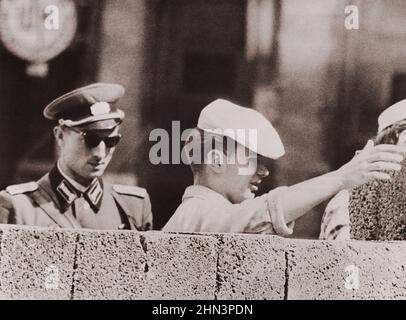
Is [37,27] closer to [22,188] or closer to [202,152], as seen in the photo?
[22,188]

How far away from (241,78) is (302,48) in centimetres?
47

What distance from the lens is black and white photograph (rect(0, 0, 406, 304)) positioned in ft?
16.5

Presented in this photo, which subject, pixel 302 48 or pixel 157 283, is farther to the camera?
pixel 302 48

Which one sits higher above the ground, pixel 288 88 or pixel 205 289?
pixel 288 88

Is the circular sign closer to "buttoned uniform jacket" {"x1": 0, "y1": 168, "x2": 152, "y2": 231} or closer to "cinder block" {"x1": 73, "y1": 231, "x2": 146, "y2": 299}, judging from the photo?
"buttoned uniform jacket" {"x1": 0, "y1": 168, "x2": 152, "y2": 231}

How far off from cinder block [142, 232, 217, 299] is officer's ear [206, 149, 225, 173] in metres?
0.48

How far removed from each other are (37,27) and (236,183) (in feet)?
5.35

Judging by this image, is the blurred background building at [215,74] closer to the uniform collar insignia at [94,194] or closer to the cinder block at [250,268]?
the uniform collar insignia at [94,194]

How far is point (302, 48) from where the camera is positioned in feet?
17.6

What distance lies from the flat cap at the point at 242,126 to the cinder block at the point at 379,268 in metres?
0.84

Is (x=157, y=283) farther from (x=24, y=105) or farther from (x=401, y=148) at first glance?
(x=401, y=148)
